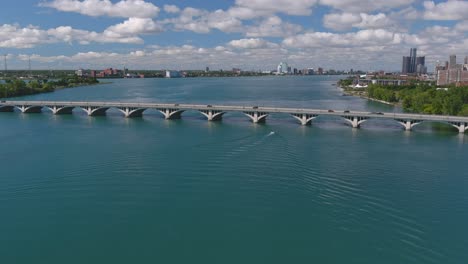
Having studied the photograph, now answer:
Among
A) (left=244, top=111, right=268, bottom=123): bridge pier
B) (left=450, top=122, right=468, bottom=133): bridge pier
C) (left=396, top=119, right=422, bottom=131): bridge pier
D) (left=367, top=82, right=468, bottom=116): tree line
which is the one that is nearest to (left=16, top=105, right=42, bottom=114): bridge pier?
(left=244, top=111, right=268, bottom=123): bridge pier

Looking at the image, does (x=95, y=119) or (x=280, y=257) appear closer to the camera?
(x=280, y=257)

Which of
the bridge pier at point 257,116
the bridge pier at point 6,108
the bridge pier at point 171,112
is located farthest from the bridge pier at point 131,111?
the bridge pier at point 6,108

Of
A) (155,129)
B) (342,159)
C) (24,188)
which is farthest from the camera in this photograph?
(155,129)

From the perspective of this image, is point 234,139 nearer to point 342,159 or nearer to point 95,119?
point 342,159

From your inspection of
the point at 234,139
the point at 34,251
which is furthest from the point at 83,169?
the point at 234,139

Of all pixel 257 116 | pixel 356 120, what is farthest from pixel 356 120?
pixel 257 116

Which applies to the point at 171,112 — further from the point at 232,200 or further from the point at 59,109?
the point at 232,200

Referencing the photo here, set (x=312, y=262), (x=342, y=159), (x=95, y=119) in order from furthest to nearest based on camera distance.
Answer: (x=95, y=119) < (x=342, y=159) < (x=312, y=262)

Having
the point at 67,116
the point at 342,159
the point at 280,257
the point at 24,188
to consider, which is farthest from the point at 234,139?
the point at 67,116

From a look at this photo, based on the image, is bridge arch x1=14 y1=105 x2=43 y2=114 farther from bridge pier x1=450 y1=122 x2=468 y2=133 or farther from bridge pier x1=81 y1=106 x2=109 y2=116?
bridge pier x1=450 y1=122 x2=468 y2=133
